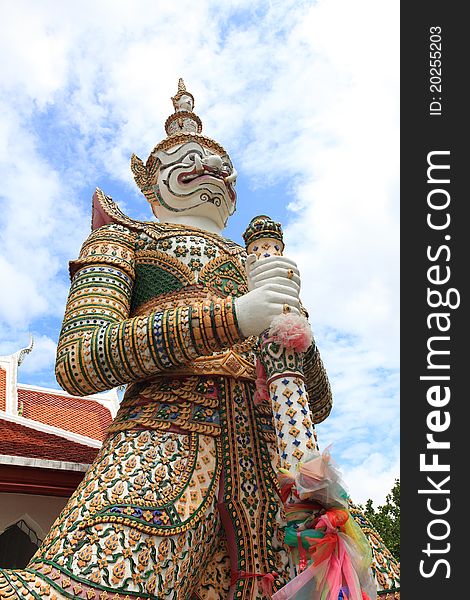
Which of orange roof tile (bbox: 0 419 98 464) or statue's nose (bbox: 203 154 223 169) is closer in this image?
statue's nose (bbox: 203 154 223 169)

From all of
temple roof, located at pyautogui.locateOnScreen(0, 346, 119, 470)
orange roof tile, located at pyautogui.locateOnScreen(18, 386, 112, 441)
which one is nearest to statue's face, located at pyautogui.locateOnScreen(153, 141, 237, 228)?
temple roof, located at pyautogui.locateOnScreen(0, 346, 119, 470)

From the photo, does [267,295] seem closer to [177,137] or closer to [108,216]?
[108,216]

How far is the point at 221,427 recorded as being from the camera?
296cm

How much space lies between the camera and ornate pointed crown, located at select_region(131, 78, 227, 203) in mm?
4098

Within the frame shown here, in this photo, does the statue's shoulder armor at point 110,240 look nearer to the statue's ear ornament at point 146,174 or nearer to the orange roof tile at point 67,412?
the statue's ear ornament at point 146,174

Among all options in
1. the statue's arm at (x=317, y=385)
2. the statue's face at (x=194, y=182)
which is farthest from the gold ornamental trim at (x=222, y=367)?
the statue's face at (x=194, y=182)

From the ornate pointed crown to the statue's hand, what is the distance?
1432 mm

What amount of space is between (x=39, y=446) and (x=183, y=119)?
2.41 m

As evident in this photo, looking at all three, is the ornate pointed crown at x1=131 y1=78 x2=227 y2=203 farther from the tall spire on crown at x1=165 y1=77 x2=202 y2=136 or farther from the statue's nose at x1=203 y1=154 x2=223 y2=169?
the statue's nose at x1=203 y1=154 x2=223 y2=169

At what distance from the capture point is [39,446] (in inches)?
172

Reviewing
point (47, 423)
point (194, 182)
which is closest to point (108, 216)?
point (194, 182)

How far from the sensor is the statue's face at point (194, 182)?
154 inches

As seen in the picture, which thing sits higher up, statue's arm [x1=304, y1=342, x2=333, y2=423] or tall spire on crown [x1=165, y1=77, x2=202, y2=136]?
tall spire on crown [x1=165, y1=77, x2=202, y2=136]

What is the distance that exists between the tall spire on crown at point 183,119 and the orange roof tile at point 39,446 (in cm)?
224
